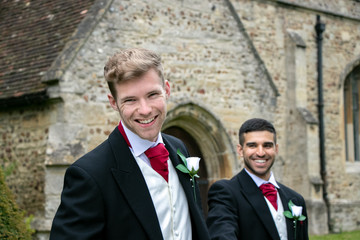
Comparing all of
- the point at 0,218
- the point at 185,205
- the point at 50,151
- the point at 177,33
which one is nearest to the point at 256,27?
the point at 177,33

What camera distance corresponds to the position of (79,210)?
2.31m

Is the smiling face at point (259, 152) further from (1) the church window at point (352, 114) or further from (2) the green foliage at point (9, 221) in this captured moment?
(1) the church window at point (352, 114)

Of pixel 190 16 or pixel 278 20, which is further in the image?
pixel 278 20

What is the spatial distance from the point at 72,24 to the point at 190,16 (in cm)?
269

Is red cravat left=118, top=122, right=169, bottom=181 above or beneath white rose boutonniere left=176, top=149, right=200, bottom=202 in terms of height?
above

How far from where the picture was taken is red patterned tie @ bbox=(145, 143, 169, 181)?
2.60 m

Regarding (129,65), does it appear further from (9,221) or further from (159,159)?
(9,221)

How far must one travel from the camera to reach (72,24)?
10312 mm

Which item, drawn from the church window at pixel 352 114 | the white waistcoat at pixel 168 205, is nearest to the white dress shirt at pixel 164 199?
the white waistcoat at pixel 168 205

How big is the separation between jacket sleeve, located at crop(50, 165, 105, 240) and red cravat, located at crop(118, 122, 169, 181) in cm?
33

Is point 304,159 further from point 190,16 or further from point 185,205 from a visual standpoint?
point 185,205

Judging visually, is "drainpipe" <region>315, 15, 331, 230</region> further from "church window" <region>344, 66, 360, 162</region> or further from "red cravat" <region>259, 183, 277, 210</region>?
"red cravat" <region>259, 183, 277, 210</region>

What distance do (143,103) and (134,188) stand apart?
375 millimetres

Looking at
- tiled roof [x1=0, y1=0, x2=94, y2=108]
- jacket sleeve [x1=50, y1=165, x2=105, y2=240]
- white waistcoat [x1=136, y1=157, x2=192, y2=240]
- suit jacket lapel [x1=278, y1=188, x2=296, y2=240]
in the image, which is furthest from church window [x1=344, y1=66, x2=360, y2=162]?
jacket sleeve [x1=50, y1=165, x2=105, y2=240]
